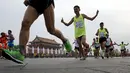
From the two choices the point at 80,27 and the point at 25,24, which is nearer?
the point at 25,24

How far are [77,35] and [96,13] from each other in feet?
4.62

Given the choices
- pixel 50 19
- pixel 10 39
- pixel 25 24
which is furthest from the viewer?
pixel 10 39

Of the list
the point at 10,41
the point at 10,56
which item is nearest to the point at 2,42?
the point at 10,41

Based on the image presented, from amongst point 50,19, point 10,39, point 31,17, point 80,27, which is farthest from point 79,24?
point 10,39

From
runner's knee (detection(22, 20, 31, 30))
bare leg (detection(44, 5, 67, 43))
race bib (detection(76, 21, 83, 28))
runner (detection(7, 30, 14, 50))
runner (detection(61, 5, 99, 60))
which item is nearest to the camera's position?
runner's knee (detection(22, 20, 31, 30))

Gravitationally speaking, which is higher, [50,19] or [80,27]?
[80,27]

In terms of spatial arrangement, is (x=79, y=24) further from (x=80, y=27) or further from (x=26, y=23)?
(x=26, y=23)

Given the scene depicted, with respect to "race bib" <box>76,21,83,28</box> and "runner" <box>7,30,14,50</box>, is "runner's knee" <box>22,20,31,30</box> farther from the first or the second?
"runner" <box>7,30,14,50</box>

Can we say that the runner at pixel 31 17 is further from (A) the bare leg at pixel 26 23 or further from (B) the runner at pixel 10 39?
(B) the runner at pixel 10 39

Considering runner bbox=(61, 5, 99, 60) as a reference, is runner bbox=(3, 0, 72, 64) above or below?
below

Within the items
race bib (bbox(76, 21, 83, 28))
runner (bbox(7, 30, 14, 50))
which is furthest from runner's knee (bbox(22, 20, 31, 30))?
runner (bbox(7, 30, 14, 50))

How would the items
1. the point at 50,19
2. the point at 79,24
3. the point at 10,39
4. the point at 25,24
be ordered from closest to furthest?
the point at 25,24
the point at 50,19
the point at 79,24
the point at 10,39

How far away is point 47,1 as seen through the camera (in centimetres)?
593

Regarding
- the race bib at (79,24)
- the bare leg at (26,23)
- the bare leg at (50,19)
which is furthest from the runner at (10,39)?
the bare leg at (26,23)
